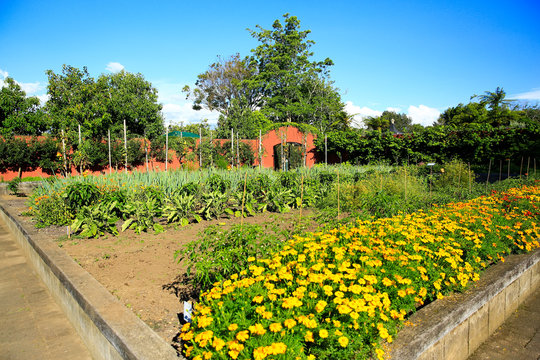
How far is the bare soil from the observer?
251 cm

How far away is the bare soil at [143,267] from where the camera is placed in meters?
2.51

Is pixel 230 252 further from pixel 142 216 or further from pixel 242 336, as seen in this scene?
pixel 142 216

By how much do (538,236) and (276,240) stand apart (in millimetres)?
3126

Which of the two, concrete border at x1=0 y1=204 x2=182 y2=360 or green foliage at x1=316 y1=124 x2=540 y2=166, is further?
green foliage at x1=316 y1=124 x2=540 y2=166

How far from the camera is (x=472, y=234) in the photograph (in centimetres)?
305

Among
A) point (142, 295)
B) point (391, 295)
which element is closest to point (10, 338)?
point (142, 295)

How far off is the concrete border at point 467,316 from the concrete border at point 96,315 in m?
1.28

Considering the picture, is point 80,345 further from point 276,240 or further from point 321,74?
point 321,74

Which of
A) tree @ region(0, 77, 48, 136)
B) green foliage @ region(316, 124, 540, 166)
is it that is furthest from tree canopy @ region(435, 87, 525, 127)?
tree @ region(0, 77, 48, 136)

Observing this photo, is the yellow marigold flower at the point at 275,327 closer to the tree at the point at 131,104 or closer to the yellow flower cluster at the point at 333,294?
the yellow flower cluster at the point at 333,294

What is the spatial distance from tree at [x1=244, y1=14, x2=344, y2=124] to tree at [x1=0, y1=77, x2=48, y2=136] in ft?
56.5

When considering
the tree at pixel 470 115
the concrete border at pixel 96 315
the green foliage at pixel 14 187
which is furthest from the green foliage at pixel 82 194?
the tree at pixel 470 115

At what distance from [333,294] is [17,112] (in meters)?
29.6

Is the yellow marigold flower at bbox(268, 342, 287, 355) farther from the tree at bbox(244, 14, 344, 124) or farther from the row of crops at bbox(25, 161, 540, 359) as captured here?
the tree at bbox(244, 14, 344, 124)
